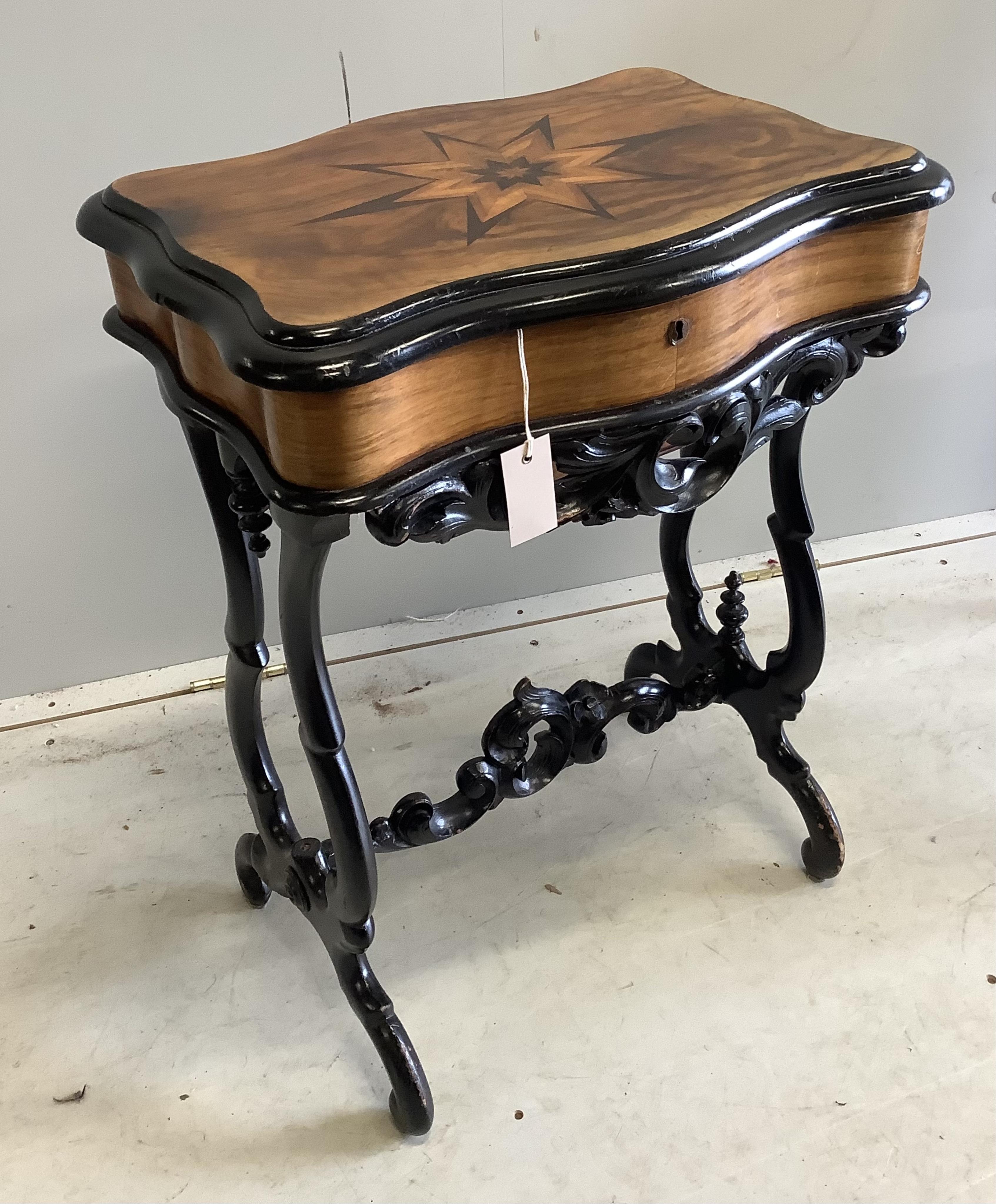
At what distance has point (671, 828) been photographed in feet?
4.33

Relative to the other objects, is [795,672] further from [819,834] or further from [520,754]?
[520,754]

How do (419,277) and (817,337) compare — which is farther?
(817,337)

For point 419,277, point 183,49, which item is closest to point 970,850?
point 419,277

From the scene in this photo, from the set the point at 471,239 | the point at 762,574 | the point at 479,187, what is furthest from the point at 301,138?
the point at 762,574

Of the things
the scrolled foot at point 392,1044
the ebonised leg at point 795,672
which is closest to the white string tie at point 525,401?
the ebonised leg at point 795,672

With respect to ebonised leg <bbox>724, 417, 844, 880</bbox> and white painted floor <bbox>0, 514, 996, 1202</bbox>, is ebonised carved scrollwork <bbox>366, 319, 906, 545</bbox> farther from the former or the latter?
white painted floor <bbox>0, 514, 996, 1202</bbox>

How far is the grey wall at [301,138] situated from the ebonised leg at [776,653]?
1.20 feet

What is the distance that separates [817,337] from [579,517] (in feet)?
0.76

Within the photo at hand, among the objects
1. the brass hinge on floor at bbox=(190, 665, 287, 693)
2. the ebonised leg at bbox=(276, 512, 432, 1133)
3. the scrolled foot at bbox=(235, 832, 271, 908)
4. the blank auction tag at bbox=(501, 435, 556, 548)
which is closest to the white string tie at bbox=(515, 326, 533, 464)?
the blank auction tag at bbox=(501, 435, 556, 548)

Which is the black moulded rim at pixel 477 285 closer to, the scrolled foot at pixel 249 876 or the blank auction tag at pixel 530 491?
the blank auction tag at pixel 530 491

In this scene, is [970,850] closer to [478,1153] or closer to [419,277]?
[478,1153]

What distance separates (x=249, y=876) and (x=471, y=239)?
0.77m

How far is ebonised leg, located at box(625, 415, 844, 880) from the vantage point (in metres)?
1.13

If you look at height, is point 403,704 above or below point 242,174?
below
